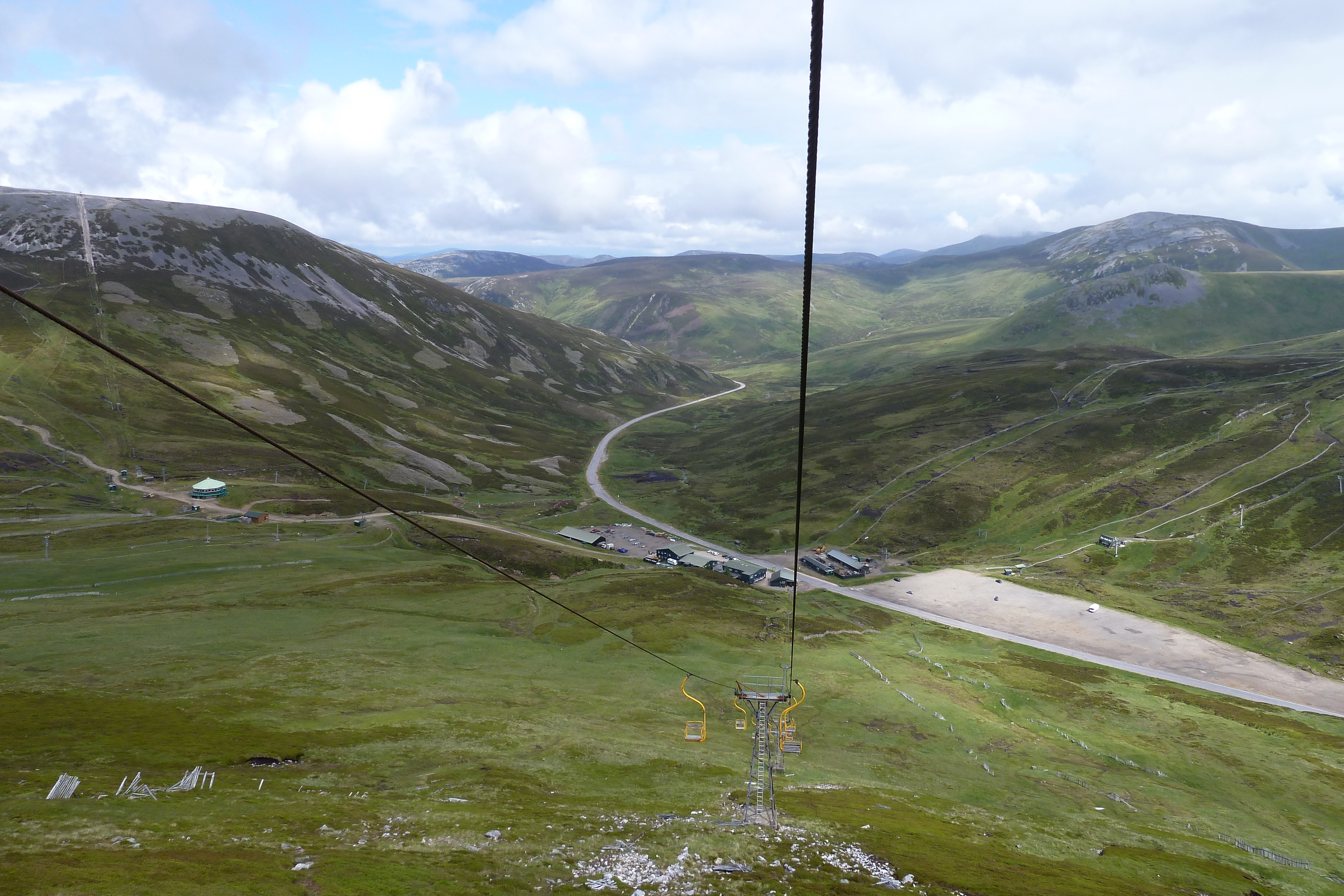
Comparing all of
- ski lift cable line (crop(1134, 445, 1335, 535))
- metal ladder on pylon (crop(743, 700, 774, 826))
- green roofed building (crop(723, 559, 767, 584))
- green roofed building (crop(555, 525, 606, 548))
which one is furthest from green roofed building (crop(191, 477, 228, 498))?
ski lift cable line (crop(1134, 445, 1335, 535))

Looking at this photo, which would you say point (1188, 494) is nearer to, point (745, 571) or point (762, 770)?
point (745, 571)

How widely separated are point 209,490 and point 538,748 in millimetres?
122432

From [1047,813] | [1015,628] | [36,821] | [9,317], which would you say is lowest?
[1015,628]

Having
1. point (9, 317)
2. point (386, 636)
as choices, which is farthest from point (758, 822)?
point (9, 317)

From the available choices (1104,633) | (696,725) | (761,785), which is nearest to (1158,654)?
(1104,633)

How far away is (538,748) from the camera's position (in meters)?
59.6

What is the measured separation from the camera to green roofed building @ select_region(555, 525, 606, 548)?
160250mm

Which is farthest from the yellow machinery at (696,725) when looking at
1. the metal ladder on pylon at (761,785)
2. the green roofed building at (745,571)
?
the green roofed building at (745,571)

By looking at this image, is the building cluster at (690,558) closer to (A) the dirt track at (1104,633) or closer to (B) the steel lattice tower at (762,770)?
(A) the dirt track at (1104,633)

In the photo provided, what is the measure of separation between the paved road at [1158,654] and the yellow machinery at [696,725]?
6765 centimetres

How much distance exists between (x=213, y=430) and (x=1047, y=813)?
20433cm

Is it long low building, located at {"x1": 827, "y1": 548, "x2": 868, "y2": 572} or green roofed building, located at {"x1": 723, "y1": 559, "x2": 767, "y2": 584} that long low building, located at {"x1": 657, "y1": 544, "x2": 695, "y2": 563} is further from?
long low building, located at {"x1": 827, "y1": 548, "x2": 868, "y2": 572}

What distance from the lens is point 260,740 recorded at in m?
52.4

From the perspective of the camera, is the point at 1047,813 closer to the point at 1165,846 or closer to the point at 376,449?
the point at 1165,846
